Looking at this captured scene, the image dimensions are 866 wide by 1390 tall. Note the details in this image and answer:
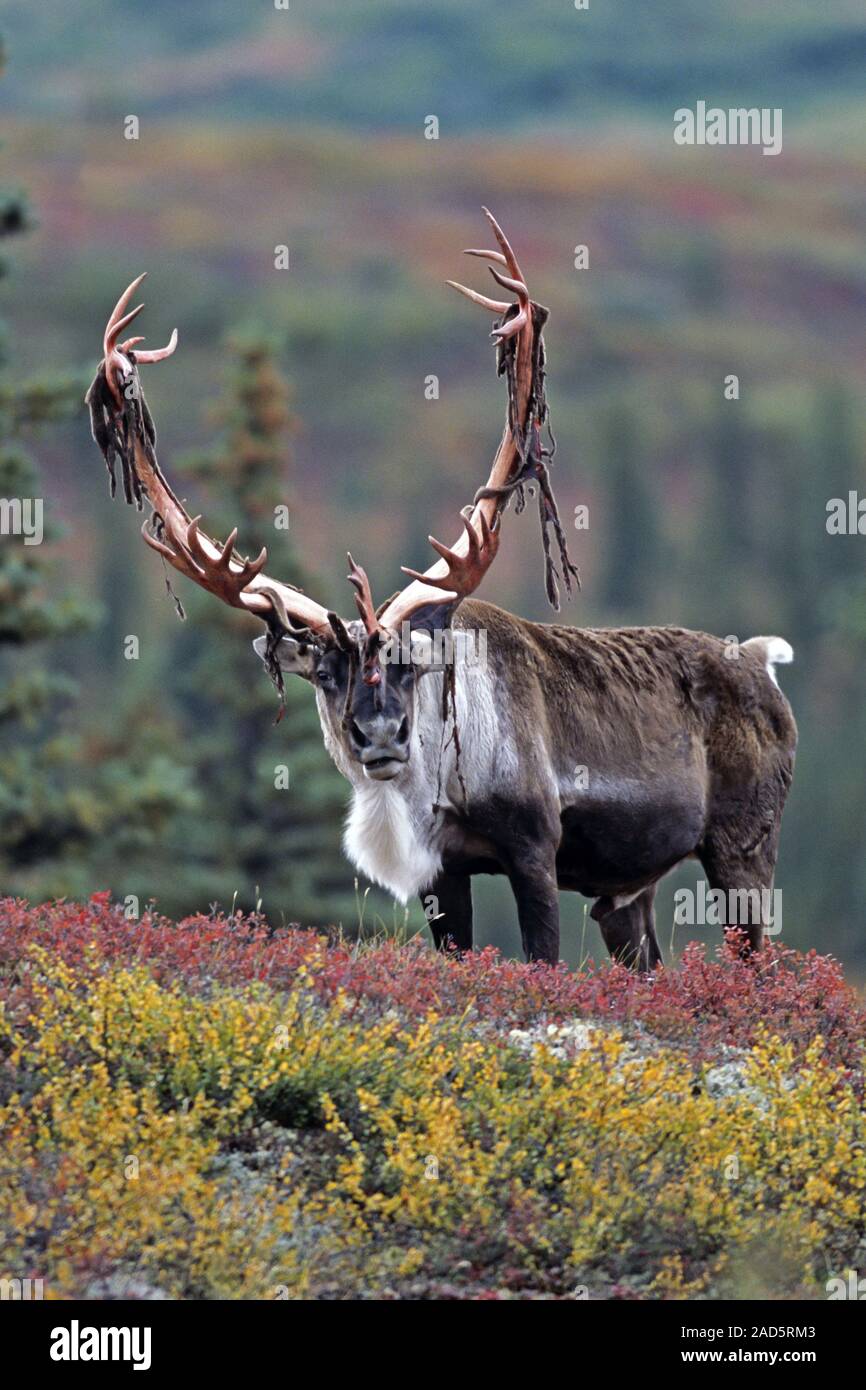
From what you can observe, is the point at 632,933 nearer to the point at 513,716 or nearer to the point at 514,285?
the point at 513,716

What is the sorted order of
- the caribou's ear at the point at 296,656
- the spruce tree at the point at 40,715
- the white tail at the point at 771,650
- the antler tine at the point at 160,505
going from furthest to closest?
the spruce tree at the point at 40,715
the white tail at the point at 771,650
the antler tine at the point at 160,505
the caribou's ear at the point at 296,656

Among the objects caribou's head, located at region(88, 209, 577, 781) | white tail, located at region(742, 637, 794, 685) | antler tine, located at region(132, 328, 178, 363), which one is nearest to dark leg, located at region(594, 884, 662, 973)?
white tail, located at region(742, 637, 794, 685)

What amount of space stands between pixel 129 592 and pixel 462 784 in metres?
67.2

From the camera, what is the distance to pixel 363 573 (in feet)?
33.1

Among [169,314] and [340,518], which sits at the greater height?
[169,314]

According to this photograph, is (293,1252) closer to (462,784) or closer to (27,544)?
(462,784)

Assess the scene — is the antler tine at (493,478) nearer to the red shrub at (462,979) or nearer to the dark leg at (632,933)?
the red shrub at (462,979)

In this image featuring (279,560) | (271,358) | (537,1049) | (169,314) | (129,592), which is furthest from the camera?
(169,314)

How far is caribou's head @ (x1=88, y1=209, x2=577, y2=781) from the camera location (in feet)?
33.0

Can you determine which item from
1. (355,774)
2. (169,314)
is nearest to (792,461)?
(169,314)

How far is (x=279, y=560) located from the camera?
99.2 ft

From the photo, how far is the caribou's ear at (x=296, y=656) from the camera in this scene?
33.9 feet

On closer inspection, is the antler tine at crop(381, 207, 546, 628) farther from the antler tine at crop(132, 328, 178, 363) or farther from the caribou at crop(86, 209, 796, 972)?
the antler tine at crop(132, 328, 178, 363)

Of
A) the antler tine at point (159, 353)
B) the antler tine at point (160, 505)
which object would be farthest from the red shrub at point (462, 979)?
the antler tine at point (159, 353)
